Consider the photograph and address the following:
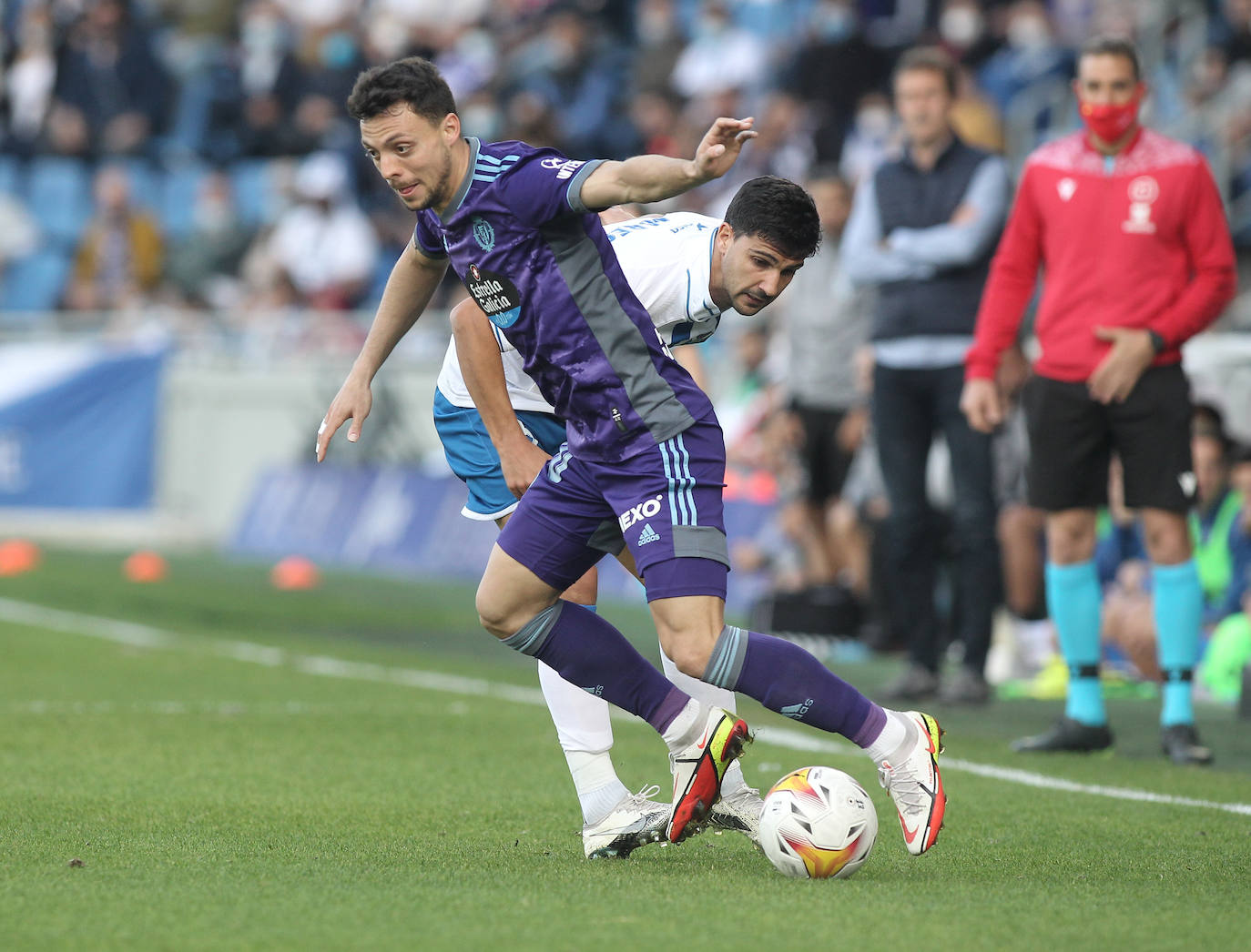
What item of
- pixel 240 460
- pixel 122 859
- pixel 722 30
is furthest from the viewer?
pixel 722 30

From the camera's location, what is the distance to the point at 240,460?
16.8 m

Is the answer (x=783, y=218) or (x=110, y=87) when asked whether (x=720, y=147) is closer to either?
(x=783, y=218)

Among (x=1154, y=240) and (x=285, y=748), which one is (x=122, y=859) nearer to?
(x=285, y=748)

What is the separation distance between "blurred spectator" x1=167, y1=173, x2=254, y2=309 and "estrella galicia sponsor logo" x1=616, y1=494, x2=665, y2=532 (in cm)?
1486

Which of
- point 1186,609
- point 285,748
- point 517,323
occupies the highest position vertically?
point 517,323

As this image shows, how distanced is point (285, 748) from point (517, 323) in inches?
93.9

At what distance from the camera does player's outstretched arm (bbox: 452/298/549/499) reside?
15.5ft

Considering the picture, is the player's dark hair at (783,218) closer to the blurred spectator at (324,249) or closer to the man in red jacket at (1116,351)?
the man in red jacket at (1116,351)

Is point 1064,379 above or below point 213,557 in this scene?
above

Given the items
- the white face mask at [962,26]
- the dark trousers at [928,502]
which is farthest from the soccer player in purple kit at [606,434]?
the white face mask at [962,26]

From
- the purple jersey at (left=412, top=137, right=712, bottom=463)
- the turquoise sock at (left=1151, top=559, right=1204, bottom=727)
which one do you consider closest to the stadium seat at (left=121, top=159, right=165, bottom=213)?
the turquoise sock at (left=1151, top=559, right=1204, bottom=727)

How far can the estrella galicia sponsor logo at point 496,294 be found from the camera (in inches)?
174

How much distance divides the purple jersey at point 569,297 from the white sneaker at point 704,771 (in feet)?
2.16

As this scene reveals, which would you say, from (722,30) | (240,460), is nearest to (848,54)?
(722,30)
